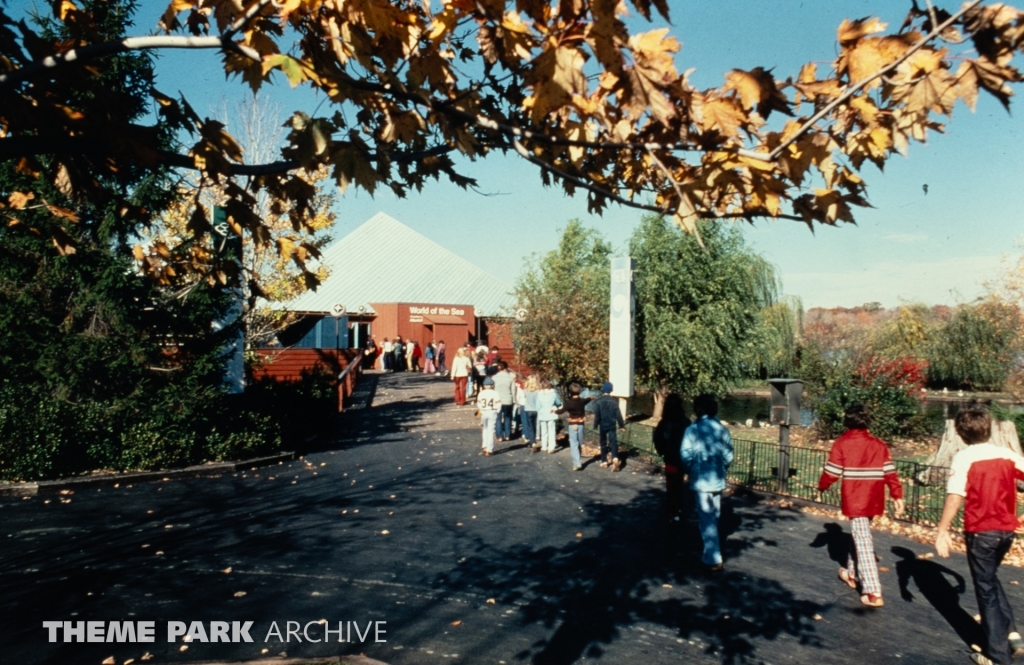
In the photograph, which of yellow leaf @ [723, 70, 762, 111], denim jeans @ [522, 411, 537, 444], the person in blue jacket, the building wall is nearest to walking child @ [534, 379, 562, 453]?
denim jeans @ [522, 411, 537, 444]

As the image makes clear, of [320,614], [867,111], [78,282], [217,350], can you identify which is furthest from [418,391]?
[867,111]

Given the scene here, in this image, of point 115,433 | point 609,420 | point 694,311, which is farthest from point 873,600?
point 694,311

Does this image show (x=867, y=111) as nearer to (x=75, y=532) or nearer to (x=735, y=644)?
(x=735, y=644)

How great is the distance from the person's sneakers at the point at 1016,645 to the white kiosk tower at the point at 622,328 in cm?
1084

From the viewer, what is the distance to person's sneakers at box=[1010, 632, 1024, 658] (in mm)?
5270

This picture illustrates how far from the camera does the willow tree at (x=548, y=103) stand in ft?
10.1

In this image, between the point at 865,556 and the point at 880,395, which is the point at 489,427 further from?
the point at 880,395

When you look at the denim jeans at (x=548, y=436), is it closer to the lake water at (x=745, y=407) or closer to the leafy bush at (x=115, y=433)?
the leafy bush at (x=115, y=433)

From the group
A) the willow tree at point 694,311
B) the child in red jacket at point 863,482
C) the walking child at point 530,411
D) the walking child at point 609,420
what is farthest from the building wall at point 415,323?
the child in red jacket at point 863,482

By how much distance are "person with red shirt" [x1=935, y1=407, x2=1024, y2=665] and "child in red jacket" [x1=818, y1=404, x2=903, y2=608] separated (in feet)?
3.23

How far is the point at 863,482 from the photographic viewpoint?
6.14 m

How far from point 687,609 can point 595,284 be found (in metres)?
21.2

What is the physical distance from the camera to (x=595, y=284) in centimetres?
2672

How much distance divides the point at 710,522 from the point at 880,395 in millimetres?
15644
